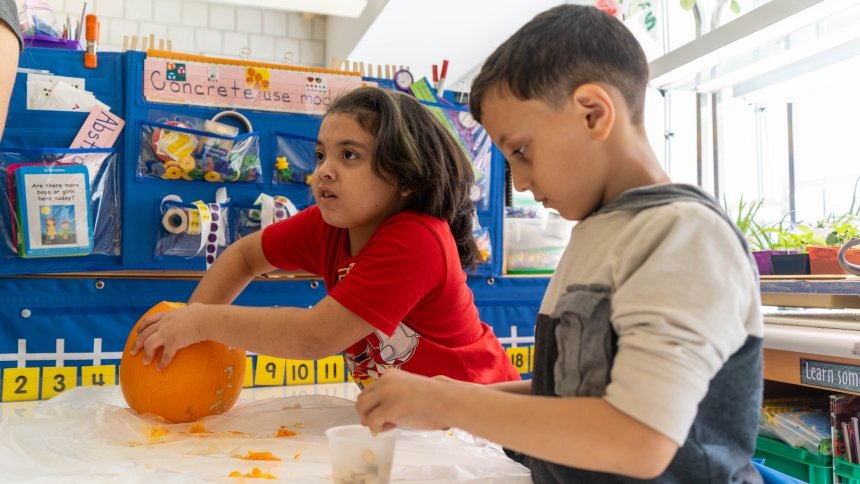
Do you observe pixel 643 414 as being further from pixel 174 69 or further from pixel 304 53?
pixel 304 53

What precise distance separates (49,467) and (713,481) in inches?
31.1

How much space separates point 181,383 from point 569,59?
843 millimetres

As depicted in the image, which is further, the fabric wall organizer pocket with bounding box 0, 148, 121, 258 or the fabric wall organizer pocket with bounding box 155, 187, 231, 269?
the fabric wall organizer pocket with bounding box 155, 187, 231, 269

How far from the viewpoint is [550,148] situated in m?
0.69

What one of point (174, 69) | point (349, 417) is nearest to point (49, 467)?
point (349, 417)

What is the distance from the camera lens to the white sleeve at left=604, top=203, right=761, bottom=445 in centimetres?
54

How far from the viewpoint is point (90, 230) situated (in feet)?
5.34

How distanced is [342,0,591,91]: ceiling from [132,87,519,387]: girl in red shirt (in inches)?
72.5

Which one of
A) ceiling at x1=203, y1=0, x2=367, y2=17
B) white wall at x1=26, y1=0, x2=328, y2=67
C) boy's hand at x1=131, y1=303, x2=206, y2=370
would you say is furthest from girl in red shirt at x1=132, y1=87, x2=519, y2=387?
white wall at x1=26, y1=0, x2=328, y2=67

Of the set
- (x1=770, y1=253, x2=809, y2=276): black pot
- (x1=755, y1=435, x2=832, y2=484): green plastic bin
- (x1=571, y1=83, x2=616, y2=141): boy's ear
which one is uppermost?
(x1=571, y1=83, x2=616, y2=141): boy's ear

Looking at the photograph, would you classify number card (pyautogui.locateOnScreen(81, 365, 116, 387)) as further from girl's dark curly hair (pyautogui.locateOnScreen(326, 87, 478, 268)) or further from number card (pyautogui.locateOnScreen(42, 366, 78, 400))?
girl's dark curly hair (pyautogui.locateOnScreen(326, 87, 478, 268))

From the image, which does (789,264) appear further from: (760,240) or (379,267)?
(379,267)

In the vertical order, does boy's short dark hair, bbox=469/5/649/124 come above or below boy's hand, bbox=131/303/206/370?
above

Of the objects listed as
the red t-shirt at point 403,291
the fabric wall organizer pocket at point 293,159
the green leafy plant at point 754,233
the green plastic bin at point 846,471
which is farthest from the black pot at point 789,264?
the fabric wall organizer pocket at point 293,159
